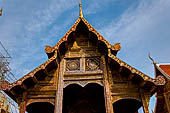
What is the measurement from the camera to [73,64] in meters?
9.07

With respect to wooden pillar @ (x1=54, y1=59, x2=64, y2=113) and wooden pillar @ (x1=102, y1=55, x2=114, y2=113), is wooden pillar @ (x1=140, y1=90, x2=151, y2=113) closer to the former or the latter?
wooden pillar @ (x1=102, y1=55, x2=114, y2=113)

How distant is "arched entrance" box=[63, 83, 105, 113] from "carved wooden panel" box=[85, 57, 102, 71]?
5.92ft

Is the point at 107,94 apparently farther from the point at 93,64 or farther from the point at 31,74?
the point at 31,74

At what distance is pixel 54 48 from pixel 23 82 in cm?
228

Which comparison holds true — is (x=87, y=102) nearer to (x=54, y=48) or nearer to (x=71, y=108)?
(x=71, y=108)

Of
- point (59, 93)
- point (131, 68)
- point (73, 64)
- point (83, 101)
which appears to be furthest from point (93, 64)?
point (83, 101)

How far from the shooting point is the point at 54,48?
8.74 meters

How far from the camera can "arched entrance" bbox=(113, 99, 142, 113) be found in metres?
9.35

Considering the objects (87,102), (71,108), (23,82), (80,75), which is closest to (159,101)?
(87,102)

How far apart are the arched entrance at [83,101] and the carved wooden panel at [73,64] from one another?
184 cm

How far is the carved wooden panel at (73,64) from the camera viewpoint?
8.88 metres

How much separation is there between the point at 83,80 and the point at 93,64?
3.78ft

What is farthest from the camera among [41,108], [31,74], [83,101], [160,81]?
[83,101]

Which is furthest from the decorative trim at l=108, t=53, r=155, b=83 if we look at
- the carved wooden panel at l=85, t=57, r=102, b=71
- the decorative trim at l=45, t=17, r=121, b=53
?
the carved wooden panel at l=85, t=57, r=102, b=71
